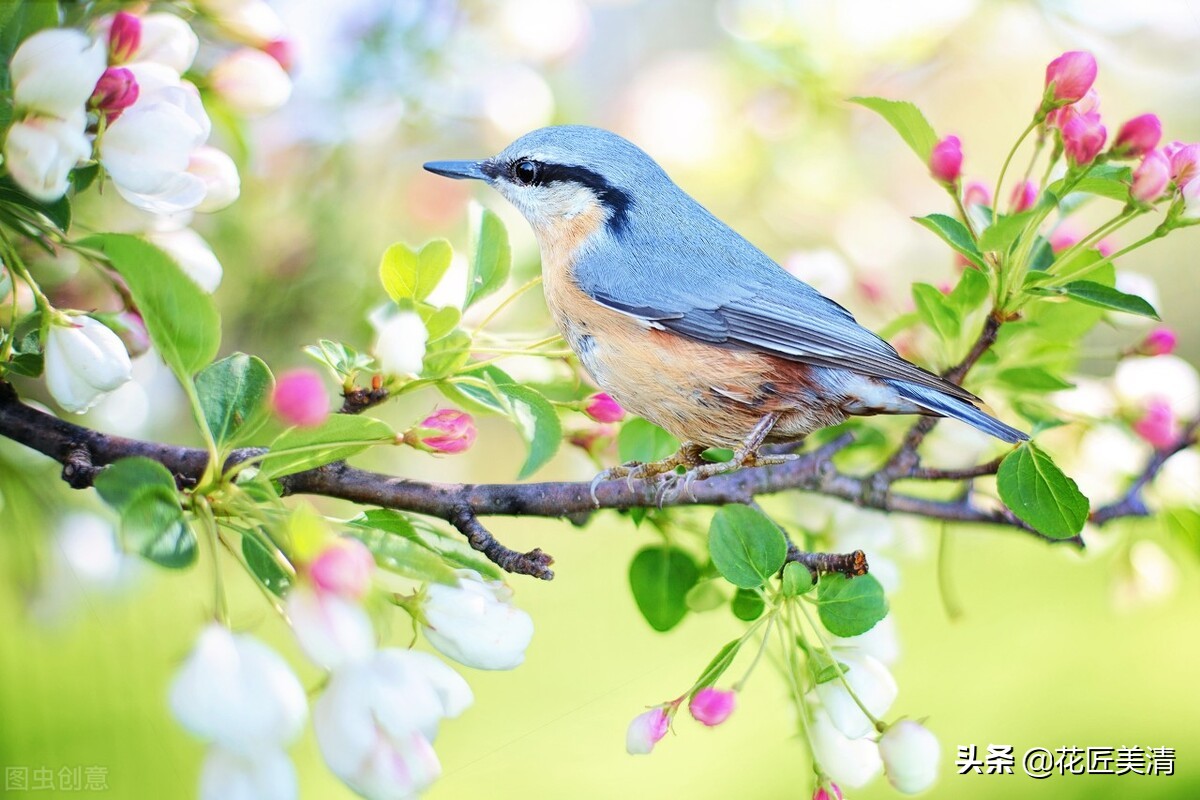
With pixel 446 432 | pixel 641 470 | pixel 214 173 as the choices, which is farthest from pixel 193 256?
pixel 641 470

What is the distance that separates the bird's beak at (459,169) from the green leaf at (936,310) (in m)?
0.31

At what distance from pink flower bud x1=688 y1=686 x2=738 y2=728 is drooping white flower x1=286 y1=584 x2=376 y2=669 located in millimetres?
211

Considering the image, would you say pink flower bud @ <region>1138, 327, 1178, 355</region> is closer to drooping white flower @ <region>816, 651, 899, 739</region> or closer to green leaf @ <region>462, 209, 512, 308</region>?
drooping white flower @ <region>816, 651, 899, 739</region>

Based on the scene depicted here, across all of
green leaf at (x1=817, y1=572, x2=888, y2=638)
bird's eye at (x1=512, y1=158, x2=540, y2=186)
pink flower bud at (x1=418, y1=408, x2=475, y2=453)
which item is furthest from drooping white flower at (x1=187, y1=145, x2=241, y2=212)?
green leaf at (x1=817, y1=572, x2=888, y2=638)

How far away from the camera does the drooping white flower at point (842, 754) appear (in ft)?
1.82

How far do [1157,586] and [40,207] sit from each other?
85cm

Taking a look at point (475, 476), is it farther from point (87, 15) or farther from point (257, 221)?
point (87, 15)

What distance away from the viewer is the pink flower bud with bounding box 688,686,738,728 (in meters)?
0.53

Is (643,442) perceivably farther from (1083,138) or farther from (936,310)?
(1083,138)

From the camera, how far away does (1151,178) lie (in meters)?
0.53

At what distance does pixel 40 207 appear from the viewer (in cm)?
47

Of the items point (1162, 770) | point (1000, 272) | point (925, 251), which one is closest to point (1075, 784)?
point (1162, 770)

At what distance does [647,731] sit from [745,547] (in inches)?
4.3

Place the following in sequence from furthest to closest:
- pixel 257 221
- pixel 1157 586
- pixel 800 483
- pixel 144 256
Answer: pixel 257 221
pixel 1157 586
pixel 800 483
pixel 144 256
